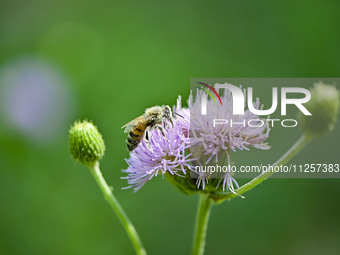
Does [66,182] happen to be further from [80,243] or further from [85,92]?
[85,92]

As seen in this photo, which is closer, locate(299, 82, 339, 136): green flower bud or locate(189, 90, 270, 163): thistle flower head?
locate(299, 82, 339, 136): green flower bud

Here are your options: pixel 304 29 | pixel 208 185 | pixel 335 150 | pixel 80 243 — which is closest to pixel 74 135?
pixel 208 185

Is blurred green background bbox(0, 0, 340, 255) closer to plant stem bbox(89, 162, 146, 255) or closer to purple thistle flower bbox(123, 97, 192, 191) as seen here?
purple thistle flower bbox(123, 97, 192, 191)

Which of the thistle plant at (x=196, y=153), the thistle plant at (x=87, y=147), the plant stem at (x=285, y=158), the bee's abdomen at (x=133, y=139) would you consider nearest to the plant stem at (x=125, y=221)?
the thistle plant at (x=196, y=153)

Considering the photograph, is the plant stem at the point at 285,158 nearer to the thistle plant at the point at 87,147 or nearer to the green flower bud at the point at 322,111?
the green flower bud at the point at 322,111

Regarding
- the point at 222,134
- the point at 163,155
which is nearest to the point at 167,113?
the point at 163,155

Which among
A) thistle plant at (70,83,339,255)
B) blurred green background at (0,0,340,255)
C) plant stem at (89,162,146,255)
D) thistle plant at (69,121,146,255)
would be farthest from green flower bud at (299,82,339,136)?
blurred green background at (0,0,340,255)

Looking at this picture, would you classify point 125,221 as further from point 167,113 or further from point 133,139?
point 167,113
